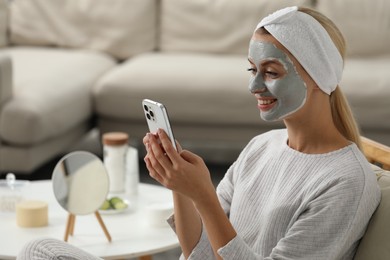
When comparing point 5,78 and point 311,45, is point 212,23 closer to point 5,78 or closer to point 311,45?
point 5,78

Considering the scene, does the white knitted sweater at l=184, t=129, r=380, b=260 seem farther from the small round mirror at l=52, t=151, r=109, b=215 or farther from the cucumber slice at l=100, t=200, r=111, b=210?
the cucumber slice at l=100, t=200, r=111, b=210

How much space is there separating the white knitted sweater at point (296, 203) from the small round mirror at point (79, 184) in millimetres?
559

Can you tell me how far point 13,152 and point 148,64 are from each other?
923mm

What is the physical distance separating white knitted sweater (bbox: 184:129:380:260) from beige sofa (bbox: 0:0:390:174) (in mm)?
2119

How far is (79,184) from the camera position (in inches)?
93.0

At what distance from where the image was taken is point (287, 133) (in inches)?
73.6

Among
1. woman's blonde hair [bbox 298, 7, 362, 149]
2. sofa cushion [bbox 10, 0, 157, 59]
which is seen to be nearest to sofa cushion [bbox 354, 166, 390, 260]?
woman's blonde hair [bbox 298, 7, 362, 149]

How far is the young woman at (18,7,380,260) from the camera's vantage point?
161 centimetres

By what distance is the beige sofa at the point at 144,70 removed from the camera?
12.9ft

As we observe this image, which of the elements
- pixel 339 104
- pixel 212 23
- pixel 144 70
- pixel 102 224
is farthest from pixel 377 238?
pixel 212 23

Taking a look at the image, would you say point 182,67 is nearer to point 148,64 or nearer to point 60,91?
point 148,64

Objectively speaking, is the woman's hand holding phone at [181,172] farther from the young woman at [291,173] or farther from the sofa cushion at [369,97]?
the sofa cushion at [369,97]

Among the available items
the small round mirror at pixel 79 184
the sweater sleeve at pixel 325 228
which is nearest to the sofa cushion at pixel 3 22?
the small round mirror at pixel 79 184

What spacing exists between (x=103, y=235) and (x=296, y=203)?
84 cm
